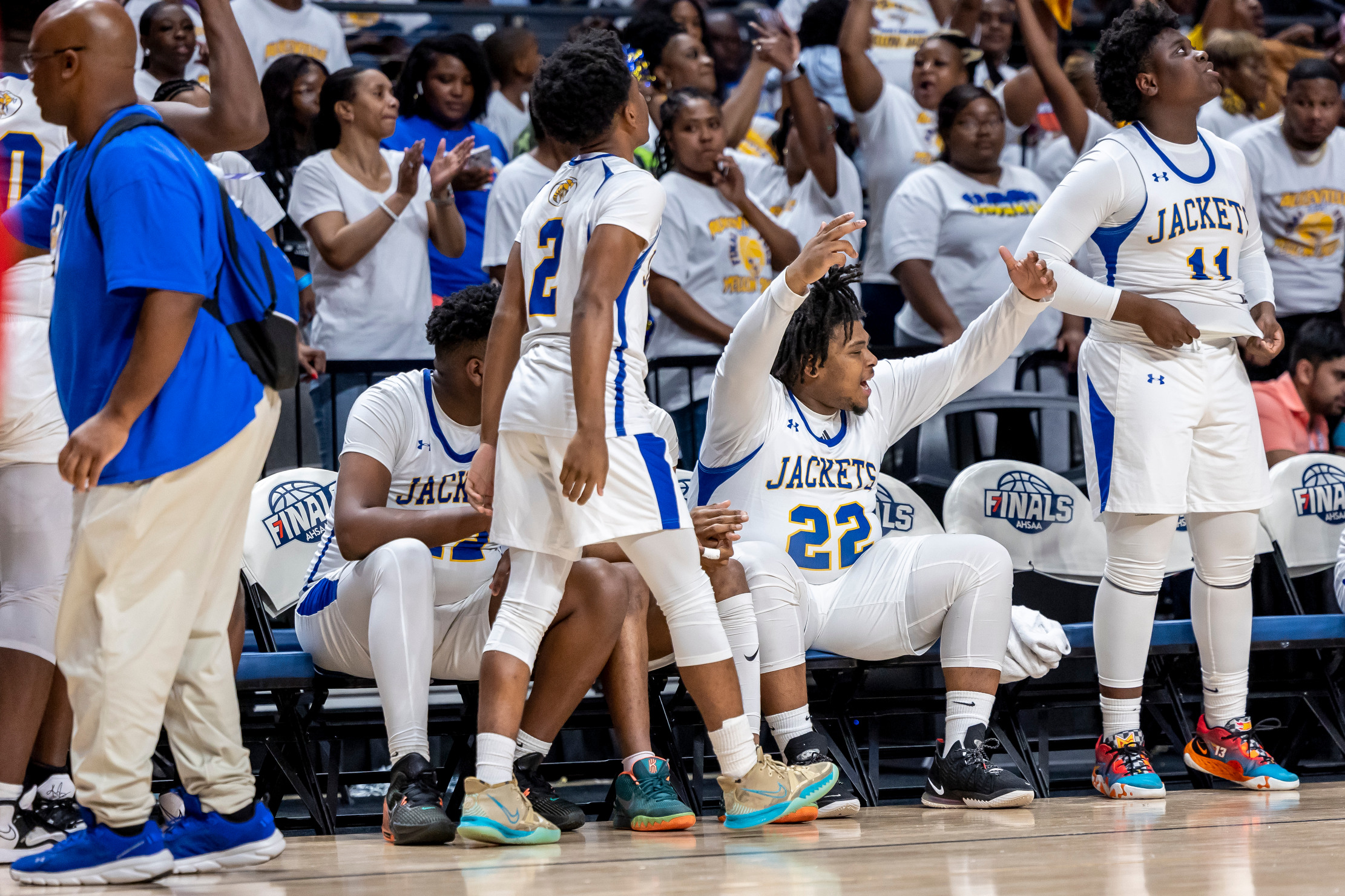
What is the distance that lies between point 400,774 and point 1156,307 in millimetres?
2392

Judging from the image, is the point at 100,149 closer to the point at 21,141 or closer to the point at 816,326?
the point at 21,141

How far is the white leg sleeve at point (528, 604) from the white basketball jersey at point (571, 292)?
1.02 feet

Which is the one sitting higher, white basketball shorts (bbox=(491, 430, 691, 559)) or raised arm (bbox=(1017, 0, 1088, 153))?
raised arm (bbox=(1017, 0, 1088, 153))

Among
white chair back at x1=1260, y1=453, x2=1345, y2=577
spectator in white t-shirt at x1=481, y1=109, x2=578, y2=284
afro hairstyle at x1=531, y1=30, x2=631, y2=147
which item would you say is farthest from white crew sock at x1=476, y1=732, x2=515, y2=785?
white chair back at x1=1260, y1=453, x2=1345, y2=577

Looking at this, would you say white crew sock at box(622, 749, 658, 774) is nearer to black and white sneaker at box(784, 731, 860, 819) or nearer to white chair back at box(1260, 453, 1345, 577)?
black and white sneaker at box(784, 731, 860, 819)

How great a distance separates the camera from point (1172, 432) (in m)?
4.00

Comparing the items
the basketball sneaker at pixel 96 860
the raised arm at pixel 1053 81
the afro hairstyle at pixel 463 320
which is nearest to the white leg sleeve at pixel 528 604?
the afro hairstyle at pixel 463 320

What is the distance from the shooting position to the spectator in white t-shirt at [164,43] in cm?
566

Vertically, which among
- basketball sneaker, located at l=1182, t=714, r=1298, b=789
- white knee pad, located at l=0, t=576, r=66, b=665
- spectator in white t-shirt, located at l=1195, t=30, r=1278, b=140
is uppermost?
spectator in white t-shirt, located at l=1195, t=30, r=1278, b=140

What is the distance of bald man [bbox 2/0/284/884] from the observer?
2.66 meters

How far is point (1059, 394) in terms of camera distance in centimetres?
584

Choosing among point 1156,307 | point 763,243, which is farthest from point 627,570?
point 763,243

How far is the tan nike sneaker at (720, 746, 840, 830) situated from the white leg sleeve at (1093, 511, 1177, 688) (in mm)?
1038

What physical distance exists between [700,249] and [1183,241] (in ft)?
6.85
